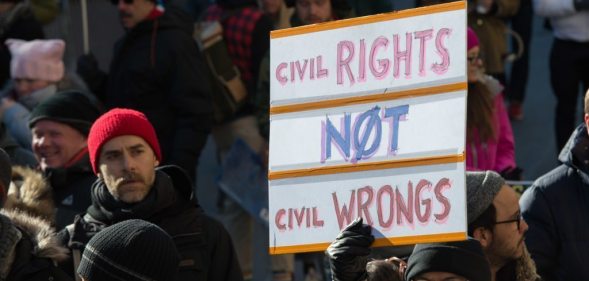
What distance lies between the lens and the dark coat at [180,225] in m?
5.85

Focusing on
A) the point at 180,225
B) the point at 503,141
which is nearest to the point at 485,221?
the point at 180,225

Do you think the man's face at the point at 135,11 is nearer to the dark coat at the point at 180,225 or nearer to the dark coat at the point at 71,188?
the dark coat at the point at 71,188

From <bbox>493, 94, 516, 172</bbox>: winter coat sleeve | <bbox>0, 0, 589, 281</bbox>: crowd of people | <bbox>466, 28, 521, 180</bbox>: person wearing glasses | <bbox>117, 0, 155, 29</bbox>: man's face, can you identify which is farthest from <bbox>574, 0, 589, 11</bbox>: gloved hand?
<bbox>117, 0, 155, 29</bbox>: man's face

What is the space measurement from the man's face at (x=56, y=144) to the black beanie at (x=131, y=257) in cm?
271

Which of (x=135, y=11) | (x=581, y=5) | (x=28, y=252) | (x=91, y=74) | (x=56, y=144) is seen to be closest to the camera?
(x=28, y=252)

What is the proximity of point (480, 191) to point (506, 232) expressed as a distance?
0.18m

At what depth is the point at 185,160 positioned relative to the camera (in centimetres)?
854

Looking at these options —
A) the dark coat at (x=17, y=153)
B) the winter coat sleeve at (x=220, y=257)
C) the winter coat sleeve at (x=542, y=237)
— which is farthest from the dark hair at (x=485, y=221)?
the dark coat at (x=17, y=153)

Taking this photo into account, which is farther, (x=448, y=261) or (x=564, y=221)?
(x=564, y=221)

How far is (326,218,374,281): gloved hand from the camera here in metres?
4.66

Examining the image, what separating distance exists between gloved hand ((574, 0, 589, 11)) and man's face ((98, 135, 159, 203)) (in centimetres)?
485

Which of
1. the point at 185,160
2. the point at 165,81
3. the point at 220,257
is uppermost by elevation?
the point at 165,81

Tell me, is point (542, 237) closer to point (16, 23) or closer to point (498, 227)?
point (498, 227)

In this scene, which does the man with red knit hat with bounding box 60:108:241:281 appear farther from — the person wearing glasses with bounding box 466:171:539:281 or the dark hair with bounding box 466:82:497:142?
the dark hair with bounding box 466:82:497:142
